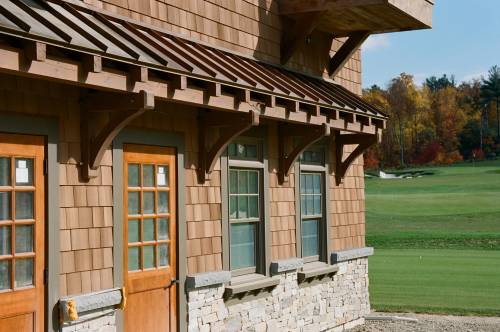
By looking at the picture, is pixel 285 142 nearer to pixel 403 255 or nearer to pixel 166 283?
pixel 166 283

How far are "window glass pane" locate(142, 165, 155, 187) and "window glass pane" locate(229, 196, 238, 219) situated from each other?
151cm

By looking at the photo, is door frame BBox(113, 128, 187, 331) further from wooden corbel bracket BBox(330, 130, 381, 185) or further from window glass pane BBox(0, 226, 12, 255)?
wooden corbel bracket BBox(330, 130, 381, 185)

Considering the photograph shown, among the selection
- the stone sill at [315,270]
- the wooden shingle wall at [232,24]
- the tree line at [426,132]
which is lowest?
the stone sill at [315,270]

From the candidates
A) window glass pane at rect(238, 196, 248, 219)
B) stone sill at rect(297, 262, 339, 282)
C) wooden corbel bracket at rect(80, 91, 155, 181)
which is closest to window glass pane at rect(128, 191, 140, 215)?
wooden corbel bracket at rect(80, 91, 155, 181)

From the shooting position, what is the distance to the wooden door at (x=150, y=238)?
736cm

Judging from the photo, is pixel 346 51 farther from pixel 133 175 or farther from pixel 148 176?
pixel 133 175

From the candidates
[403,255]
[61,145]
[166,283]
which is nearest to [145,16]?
[61,145]

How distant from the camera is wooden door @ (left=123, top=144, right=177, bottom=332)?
7.36 m

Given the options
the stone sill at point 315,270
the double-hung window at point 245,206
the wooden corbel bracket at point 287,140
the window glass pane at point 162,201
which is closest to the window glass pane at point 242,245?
the double-hung window at point 245,206

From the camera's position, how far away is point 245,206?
932cm

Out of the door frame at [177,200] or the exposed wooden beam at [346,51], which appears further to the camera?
the exposed wooden beam at [346,51]

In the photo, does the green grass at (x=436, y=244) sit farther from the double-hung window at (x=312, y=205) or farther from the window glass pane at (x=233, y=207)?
the window glass pane at (x=233, y=207)

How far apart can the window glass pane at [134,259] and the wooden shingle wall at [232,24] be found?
89.0 inches

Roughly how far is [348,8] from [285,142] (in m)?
1.84
